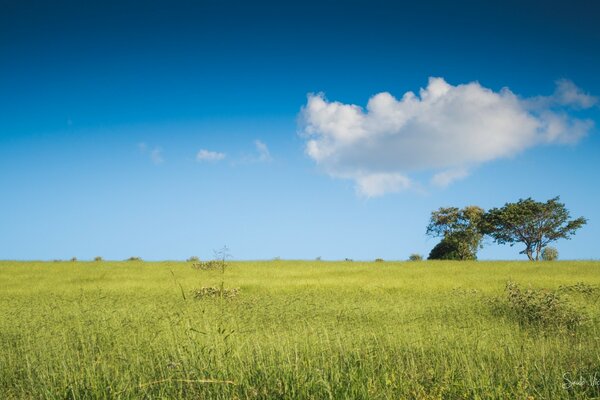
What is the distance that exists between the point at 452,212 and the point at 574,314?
2401 inches

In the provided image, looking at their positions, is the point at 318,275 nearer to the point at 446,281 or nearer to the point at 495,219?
the point at 446,281

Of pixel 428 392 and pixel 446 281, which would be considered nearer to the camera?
pixel 428 392

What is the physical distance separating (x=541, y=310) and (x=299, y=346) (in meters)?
9.80

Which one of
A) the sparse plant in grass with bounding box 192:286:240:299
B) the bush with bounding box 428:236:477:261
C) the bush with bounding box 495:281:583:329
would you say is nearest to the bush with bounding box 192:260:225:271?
the sparse plant in grass with bounding box 192:286:240:299

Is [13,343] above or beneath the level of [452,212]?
beneath

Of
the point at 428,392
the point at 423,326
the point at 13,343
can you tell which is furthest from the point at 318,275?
the point at 428,392

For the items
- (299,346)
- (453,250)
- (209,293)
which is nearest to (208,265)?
(209,293)

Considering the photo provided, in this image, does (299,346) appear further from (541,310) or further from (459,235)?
(459,235)

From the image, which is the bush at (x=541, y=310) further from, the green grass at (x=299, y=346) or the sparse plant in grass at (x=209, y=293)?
the sparse plant in grass at (x=209, y=293)

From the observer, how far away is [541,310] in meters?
15.6

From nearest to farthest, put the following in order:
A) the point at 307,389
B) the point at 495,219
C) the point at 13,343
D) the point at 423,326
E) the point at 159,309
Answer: the point at 307,389
the point at 13,343
the point at 423,326
the point at 159,309
the point at 495,219

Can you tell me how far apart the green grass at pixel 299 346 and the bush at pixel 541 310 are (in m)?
0.41

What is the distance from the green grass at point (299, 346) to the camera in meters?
7.45

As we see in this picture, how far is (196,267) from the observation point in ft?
135
